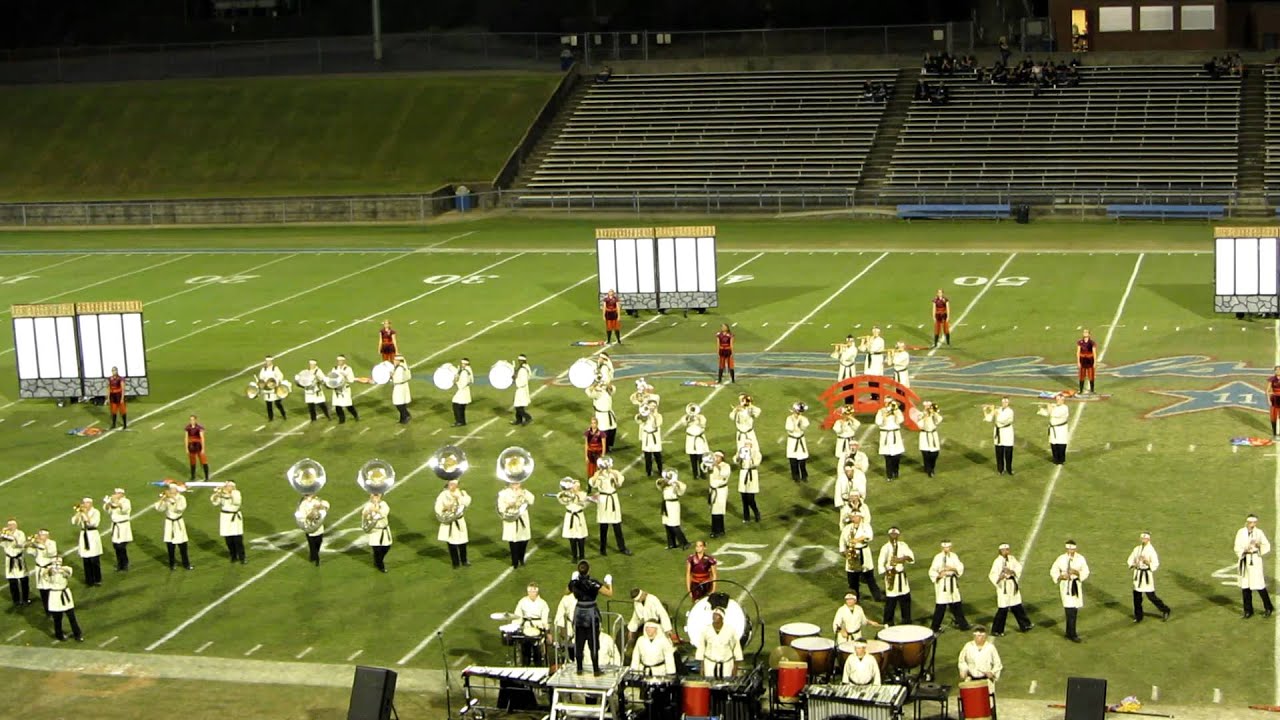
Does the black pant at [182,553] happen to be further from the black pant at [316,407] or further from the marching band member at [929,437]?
the marching band member at [929,437]

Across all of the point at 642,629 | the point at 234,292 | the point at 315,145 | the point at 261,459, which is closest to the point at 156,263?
the point at 234,292

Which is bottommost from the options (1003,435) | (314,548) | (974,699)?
(974,699)

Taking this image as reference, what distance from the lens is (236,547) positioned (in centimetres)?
2594

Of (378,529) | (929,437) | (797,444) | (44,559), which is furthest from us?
(929,437)

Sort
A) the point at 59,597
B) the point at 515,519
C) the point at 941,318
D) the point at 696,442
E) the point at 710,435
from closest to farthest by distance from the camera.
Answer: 1. the point at 59,597
2. the point at 515,519
3. the point at 696,442
4. the point at 710,435
5. the point at 941,318

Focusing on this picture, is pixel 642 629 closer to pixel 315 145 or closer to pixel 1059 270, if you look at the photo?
pixel 1059 270

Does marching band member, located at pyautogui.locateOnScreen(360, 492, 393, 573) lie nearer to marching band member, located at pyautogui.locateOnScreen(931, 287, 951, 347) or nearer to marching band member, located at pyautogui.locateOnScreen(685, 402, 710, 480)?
marching band member, located at pyautogui.locateOnScreen(685, 402, 710, 480)

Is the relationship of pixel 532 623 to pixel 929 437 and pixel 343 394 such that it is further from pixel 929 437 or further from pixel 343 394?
pixel 343 394

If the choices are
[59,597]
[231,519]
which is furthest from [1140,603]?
[59,597]

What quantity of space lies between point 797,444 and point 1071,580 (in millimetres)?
7713

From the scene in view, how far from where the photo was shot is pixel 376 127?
71.7 m

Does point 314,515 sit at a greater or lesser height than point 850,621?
greater

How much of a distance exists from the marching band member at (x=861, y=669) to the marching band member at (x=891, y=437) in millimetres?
9885

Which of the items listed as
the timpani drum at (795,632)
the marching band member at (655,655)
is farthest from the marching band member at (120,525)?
the timpani drum at (795,632)
